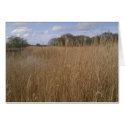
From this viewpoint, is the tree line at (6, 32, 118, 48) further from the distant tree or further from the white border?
the white border

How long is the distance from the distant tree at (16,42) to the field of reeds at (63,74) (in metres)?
0.09

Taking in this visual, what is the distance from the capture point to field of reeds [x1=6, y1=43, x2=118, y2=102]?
12.7ft

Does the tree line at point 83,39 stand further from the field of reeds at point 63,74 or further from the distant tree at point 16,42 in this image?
the distant tree at point 16,42

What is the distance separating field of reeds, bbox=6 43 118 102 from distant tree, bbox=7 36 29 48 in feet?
0.31

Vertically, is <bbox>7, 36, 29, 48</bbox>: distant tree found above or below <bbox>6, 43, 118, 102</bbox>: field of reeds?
above

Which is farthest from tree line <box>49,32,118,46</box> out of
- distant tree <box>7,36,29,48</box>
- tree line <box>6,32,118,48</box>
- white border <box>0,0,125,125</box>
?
distant tree <box>7,36,29,48</box>

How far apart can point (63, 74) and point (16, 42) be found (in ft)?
2.79

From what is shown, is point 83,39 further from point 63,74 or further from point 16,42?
point 16,42

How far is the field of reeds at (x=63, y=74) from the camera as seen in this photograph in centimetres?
386

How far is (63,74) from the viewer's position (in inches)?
153

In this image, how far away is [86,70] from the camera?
12.8ft

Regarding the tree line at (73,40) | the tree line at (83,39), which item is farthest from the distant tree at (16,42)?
the tree line at (83,39)
